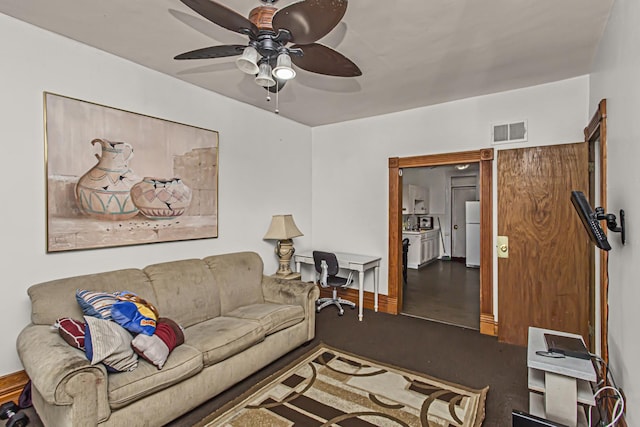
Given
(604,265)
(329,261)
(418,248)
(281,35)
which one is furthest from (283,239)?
(418,248)

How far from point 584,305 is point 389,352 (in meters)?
1.91

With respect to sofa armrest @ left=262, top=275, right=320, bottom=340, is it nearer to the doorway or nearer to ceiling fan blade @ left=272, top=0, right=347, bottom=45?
the doorway

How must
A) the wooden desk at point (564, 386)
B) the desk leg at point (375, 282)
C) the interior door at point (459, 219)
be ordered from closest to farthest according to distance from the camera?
the wooden desk at point (564, 386) < the desk leg at point (375, 282) < the interior door at point (459, 219)

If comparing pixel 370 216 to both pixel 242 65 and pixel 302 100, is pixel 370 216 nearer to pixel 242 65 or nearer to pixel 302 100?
pixel 302 100

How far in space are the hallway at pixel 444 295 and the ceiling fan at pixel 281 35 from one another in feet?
11.2

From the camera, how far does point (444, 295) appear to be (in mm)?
5195

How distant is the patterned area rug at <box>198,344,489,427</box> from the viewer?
2.11 metres

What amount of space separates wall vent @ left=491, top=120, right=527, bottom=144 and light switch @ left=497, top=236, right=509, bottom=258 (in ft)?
3.56

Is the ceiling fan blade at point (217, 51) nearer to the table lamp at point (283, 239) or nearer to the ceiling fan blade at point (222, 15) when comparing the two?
the ceiling fan blade at point (222, 15)

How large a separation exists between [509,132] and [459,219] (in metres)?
5.41

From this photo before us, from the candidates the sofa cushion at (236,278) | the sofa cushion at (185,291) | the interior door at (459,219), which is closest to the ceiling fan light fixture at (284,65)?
the sofa cushion at (185,291)

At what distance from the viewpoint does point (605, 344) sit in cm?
224

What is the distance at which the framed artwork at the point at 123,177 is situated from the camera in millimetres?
2441

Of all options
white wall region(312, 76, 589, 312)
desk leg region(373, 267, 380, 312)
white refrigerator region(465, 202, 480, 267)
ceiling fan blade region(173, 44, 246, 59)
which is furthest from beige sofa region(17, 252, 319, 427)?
white refrigerator region(465, 202, 480, 267)
